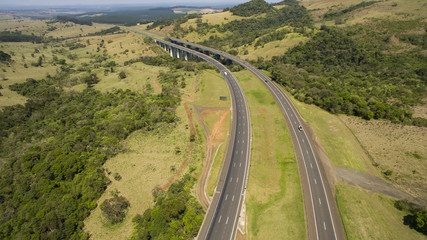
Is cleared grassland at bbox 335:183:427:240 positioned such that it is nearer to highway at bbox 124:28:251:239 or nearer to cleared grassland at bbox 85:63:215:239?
highway at bbox 124:28:251:239

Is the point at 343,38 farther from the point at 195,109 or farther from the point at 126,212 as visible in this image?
the point at 126,212

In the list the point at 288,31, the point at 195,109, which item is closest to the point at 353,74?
the point at 288,31

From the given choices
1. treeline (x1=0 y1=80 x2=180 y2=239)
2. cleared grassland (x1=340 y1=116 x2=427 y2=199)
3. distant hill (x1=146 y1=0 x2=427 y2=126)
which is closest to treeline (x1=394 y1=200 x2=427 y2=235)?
cleared grassland (x1=340 y1=116 x2=427 y2=199)

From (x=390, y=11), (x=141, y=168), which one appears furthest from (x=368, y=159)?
(x=390, y=11)

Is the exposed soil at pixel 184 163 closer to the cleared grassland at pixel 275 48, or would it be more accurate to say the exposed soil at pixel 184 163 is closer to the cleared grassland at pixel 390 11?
the cleared grassland at pixel 275 48

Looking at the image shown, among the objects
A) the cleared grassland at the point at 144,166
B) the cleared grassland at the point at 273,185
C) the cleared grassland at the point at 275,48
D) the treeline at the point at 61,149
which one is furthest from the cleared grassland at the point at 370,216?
the cleared grassland at the point at 275,48
